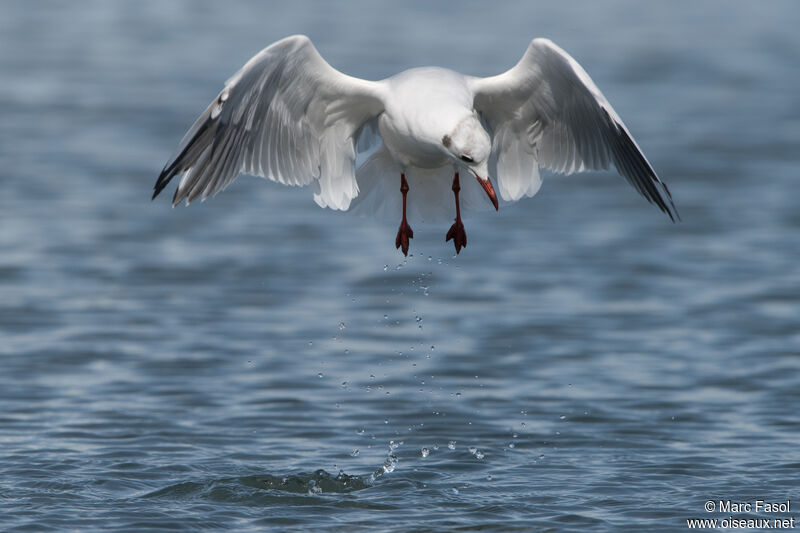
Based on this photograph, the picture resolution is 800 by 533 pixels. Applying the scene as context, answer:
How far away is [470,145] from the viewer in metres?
7.37

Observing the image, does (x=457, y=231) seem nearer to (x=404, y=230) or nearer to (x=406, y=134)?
(x=404, y=230)

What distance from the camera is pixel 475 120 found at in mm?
7492

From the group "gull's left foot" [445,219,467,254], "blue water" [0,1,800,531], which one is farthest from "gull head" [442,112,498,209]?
"blue water" [0,1,800,531]

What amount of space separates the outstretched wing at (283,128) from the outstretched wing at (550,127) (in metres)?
0.76

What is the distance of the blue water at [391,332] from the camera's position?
8359mm

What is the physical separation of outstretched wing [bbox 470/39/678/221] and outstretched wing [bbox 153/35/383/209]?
757 mm

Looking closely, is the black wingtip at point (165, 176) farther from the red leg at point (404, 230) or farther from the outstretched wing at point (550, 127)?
the outstretched wing at point (550, 127)

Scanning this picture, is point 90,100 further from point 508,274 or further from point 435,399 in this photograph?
point 435,399

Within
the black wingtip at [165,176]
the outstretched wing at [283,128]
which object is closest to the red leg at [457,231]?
the outstretched wing at [283,128]

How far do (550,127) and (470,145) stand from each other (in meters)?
1.28

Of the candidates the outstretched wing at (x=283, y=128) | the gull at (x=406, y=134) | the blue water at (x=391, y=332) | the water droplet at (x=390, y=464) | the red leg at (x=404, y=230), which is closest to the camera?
the gull at (x=406, y=134)

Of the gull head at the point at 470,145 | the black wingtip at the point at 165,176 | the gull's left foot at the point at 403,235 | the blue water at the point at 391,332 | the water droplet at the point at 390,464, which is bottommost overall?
the water droplet at the point at 390,464

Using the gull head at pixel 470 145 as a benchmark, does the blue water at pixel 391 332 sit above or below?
below

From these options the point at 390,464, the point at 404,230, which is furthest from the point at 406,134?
the point at 390,464
